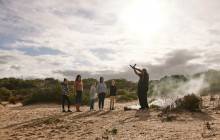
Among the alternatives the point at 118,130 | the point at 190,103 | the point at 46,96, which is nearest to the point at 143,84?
the point at 190,103

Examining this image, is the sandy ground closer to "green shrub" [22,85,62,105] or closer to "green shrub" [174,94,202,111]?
"green shrub" [174,94,202,111]

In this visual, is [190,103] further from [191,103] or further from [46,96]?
[46,96]

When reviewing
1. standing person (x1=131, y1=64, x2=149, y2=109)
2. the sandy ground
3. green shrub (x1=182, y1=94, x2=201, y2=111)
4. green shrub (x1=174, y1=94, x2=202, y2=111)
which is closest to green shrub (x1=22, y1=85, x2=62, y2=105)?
standing person (x1=131, y1=64, x2=149, y2=109)

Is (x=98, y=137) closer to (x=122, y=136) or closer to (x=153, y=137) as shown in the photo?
(x=122, y=136)

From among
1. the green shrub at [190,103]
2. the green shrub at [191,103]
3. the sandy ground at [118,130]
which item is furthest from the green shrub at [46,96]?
the green shrub at [191,103]

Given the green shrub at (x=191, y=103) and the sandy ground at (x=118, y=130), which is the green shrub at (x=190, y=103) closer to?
the green shrub at (x=191, y=103)

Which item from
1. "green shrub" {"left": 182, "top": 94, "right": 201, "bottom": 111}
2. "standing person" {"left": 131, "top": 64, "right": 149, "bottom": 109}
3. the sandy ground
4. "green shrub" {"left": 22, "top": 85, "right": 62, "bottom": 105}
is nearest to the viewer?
the sandy ground

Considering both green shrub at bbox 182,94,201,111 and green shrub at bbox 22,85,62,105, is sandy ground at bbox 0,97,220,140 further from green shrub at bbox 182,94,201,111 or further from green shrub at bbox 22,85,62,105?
green shrub at bbox 22,85,62,105

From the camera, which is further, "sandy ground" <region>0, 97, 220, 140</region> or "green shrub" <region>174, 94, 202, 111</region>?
"green shrub" <region>174, 94, 202, 111</region>

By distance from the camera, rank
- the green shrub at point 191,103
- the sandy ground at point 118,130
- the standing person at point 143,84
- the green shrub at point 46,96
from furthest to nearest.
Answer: the green shrub at point 46,96 < the standing person at point 143,84 < the green shrub at point 191,103 < the sandy ground at point 118,130

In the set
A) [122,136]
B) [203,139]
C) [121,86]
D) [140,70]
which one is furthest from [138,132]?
[121,86]

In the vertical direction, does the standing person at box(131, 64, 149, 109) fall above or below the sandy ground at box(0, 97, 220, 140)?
above

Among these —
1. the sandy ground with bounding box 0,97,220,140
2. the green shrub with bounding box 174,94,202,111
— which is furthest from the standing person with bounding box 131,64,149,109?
the sandy ground with bounding box 0,97,220,140

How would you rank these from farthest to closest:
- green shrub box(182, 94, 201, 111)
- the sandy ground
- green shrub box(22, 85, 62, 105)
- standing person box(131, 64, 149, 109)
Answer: green shrub box(22, 85, 62, 105) → standing person box(131, 64, 149, 109) → green shrub box(182, 94, 201, 111) → the sandy ground
